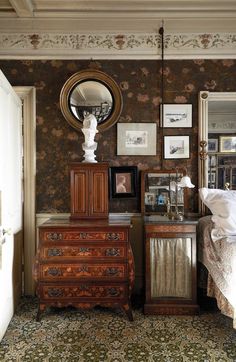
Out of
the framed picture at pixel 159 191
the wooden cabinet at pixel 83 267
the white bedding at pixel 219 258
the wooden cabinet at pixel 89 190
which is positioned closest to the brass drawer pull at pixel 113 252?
the wooden cabinet at pixel 83 267

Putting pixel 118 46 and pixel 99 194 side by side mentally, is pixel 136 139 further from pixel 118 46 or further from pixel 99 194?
pixel 118 46

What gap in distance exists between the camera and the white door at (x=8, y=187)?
257cm

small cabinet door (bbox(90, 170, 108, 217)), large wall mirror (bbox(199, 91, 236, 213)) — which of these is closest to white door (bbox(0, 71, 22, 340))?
small cabinet door (bbox(90, 170, 108, 217))

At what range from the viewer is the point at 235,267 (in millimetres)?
2381

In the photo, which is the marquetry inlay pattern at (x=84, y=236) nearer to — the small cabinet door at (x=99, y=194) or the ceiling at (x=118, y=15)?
the small cabinet door at (x=99, y=194)

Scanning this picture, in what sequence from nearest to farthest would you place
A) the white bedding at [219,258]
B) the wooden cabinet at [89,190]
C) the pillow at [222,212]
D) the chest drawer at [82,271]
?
the white bedding at [219,258]
the pillow at [222,212]
the chest drawer at [82,271]
the wooden cabinet at [89,190]

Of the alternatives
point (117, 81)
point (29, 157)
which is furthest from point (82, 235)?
point (117, 81)

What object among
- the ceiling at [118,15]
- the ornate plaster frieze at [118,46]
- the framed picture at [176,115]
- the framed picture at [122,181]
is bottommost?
the framed picture at [122,181]

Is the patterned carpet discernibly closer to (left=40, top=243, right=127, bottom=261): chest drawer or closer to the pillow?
(left=40, top=243, right=127, bottom=261): chest drawer

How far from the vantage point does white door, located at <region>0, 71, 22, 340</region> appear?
257 centimetres

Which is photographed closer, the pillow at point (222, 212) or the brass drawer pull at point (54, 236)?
the pillow at point (222, 212)

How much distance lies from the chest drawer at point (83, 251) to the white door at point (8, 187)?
36cm

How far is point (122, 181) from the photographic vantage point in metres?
3.42

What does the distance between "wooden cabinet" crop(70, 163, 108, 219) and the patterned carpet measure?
964 millimetres
